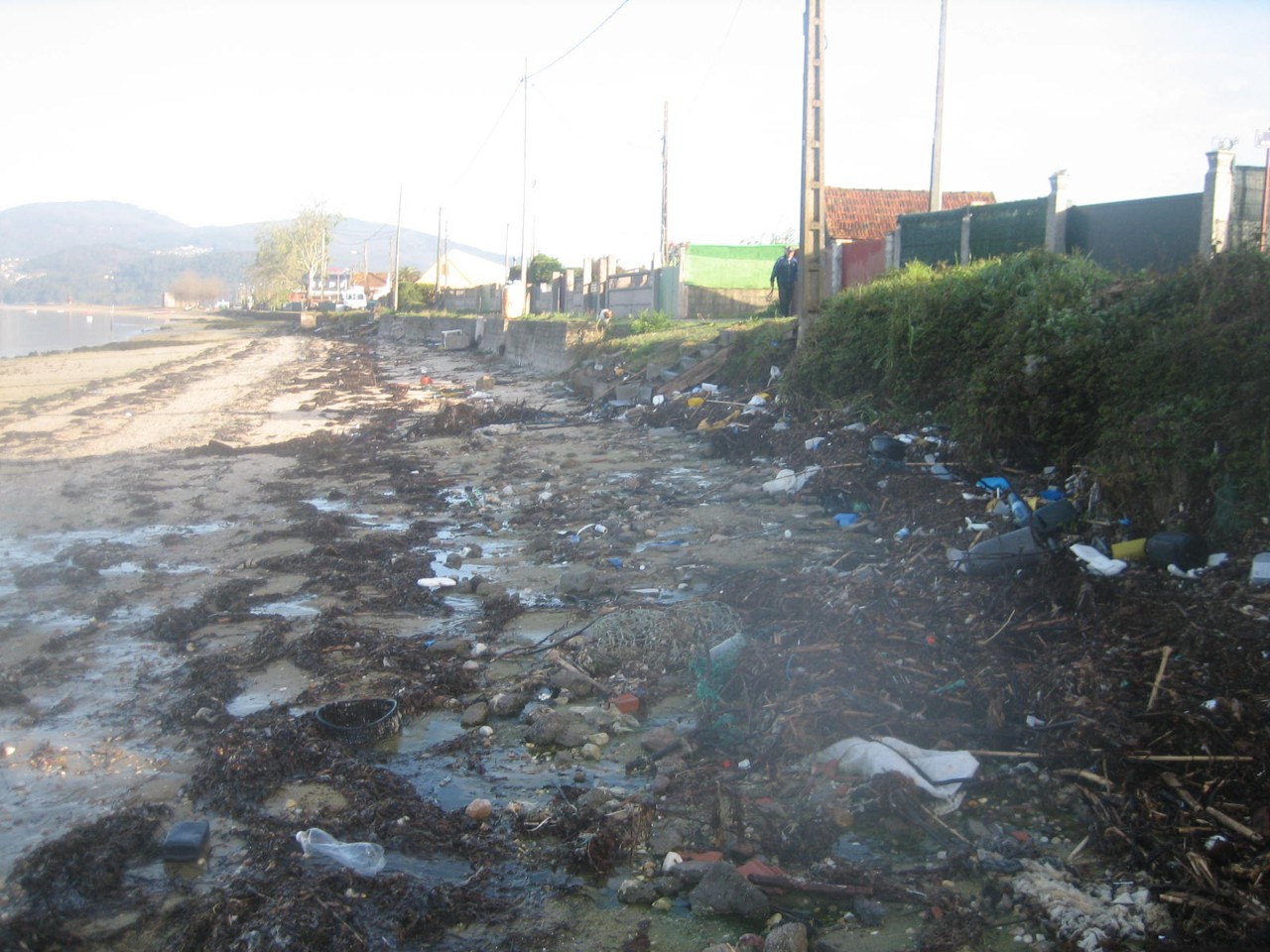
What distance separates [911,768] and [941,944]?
995mm

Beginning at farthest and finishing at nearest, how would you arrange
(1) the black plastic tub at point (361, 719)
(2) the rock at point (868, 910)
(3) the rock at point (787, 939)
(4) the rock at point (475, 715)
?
(4) the rock at point (475, 715)
(1) the black plastic tub at point (361, 719)
(2) the rock at point (868, 910)
(3) the rock at point (787, 939)

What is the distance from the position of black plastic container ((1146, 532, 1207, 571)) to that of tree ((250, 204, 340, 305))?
10968 centimetres

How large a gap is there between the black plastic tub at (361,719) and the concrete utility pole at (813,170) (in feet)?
31.6

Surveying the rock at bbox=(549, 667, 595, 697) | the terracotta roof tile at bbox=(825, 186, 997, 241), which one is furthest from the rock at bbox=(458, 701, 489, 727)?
the terracotta roof tile at bbox=(825, 186, 997, 241)

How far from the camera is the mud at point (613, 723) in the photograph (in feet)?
11.2

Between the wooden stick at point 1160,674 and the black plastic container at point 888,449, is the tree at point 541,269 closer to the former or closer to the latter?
the black plastic container at point 888,449

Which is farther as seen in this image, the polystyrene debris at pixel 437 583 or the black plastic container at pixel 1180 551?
the polystyrene debris at pixel 437 583

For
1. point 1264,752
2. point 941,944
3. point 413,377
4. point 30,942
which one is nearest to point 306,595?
point 30,942

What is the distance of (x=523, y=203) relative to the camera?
3356 cm

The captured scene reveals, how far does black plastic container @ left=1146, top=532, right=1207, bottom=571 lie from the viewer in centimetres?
582

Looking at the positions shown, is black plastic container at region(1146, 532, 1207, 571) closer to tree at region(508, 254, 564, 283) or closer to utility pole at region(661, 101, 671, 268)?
utility pole at region(661, 101, 671, 268)

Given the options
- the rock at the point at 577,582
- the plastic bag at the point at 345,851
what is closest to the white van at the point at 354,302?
the rock at the point at 577,582

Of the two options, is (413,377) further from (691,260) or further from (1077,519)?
(1077,519)

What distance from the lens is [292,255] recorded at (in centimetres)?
11619
